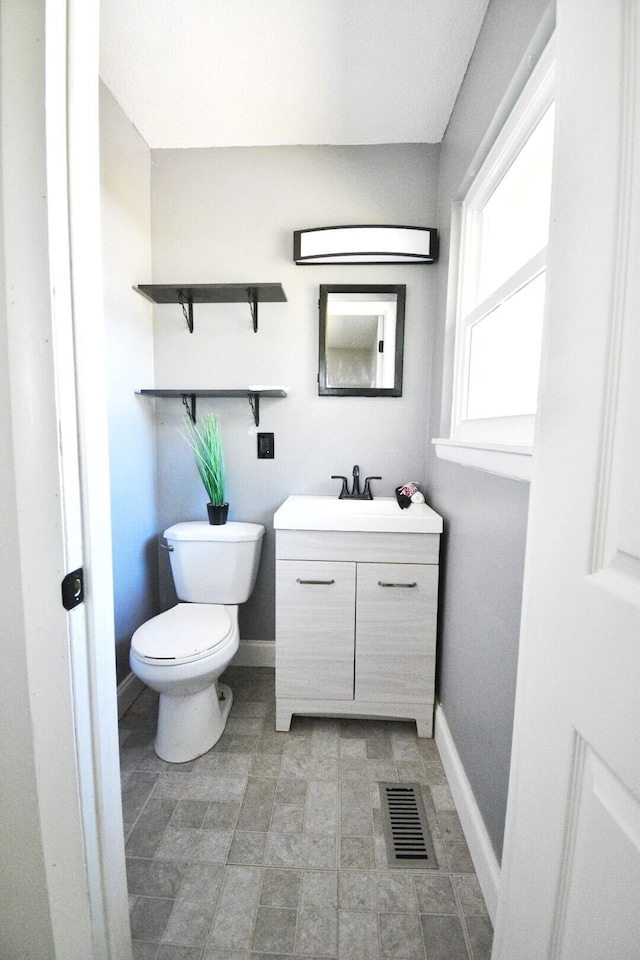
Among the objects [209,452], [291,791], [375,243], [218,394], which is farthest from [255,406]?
[291,791]

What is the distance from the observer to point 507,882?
23.2 inches

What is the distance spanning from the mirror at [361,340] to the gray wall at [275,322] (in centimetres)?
5

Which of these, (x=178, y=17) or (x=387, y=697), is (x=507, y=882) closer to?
(x=387, y=697)

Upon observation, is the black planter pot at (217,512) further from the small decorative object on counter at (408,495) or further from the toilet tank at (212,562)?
the small decorative object on counter at (408,495)

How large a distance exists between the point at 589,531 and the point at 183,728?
1515 millimetres

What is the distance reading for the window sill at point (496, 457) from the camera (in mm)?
778

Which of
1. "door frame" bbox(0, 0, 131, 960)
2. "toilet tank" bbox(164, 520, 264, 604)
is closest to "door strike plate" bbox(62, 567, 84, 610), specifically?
"door frame" bbox(0, 0, 131, 960)

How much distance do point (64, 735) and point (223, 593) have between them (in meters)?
1.06

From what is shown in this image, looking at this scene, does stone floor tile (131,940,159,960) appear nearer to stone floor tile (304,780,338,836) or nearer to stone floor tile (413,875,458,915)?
stone floor tile (304,780,338,836)

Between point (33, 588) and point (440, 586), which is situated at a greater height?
point (33, 588)

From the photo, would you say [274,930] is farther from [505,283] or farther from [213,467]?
[505,283]

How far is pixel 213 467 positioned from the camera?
5.68 ft

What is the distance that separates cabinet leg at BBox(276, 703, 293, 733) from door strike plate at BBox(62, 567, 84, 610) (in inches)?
45.5

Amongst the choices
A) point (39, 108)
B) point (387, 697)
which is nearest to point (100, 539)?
point (39, 108)
